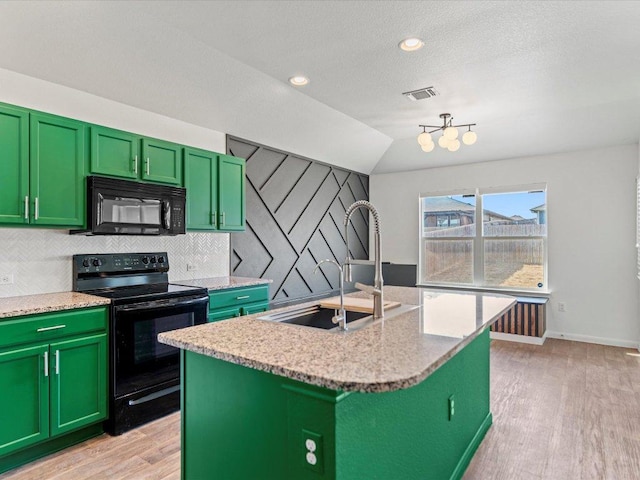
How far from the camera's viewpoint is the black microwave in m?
2.79

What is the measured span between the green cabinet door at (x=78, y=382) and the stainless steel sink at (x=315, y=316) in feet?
4.44

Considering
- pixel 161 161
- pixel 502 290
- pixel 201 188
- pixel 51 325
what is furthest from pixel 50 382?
pixel 502 290

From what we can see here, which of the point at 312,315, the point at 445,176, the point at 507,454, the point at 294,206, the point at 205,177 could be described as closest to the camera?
the point at 312,315

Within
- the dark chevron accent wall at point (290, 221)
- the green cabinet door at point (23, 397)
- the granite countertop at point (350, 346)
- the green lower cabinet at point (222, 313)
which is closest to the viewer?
the granite countertop at point (350, 346)

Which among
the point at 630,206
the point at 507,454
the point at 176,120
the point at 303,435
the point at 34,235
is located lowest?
the point at 507,454

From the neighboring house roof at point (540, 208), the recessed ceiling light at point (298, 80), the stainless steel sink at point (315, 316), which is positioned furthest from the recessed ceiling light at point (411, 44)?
the neighboring house roof at point (540, 208)

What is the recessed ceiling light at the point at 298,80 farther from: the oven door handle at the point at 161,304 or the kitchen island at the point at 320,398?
the kitchen island at the point at 320,398

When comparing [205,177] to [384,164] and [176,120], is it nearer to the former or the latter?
[176,120]

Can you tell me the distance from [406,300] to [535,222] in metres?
3.73

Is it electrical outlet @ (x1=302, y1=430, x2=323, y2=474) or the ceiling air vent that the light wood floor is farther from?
the ceiling air vent

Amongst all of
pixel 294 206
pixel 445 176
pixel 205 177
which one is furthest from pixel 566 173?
pixel 205 177

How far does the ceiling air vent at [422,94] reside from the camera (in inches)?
143

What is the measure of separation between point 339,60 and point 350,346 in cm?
241

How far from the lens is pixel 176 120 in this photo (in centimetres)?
374
